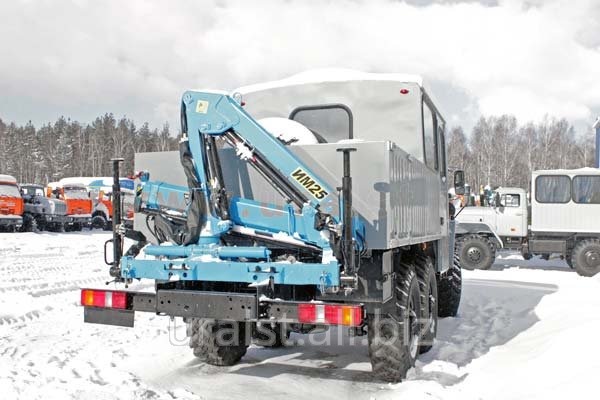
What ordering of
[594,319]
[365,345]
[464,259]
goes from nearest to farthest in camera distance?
[594,319], [365,345], [464,259]

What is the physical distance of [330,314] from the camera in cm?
410

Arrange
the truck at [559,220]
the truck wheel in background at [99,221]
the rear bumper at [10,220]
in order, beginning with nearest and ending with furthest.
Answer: the truck at [559,220] < the rear bumper at [10,220] < the truck wheel in background at [99,221]

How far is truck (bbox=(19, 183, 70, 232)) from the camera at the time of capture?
957 inches

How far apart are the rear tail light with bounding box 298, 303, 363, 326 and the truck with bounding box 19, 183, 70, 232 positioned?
22929 mm

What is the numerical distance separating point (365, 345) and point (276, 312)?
252cm

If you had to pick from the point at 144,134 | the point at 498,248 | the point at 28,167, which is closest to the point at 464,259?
the point at 498,248

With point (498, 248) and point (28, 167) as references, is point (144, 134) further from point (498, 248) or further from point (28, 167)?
point (498, 248)

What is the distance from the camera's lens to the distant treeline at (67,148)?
68750mm

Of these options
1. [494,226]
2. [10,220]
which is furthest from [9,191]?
[494,226]

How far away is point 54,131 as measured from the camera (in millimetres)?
79250

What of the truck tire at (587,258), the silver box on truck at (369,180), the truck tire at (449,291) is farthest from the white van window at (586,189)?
the silver box on truck at (369,180)

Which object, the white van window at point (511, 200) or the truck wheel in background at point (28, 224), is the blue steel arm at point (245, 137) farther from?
the truck wheel in background at point (28, 224)

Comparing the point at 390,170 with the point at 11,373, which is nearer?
the point at 390,170

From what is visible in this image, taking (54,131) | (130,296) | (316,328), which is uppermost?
(54,131)
